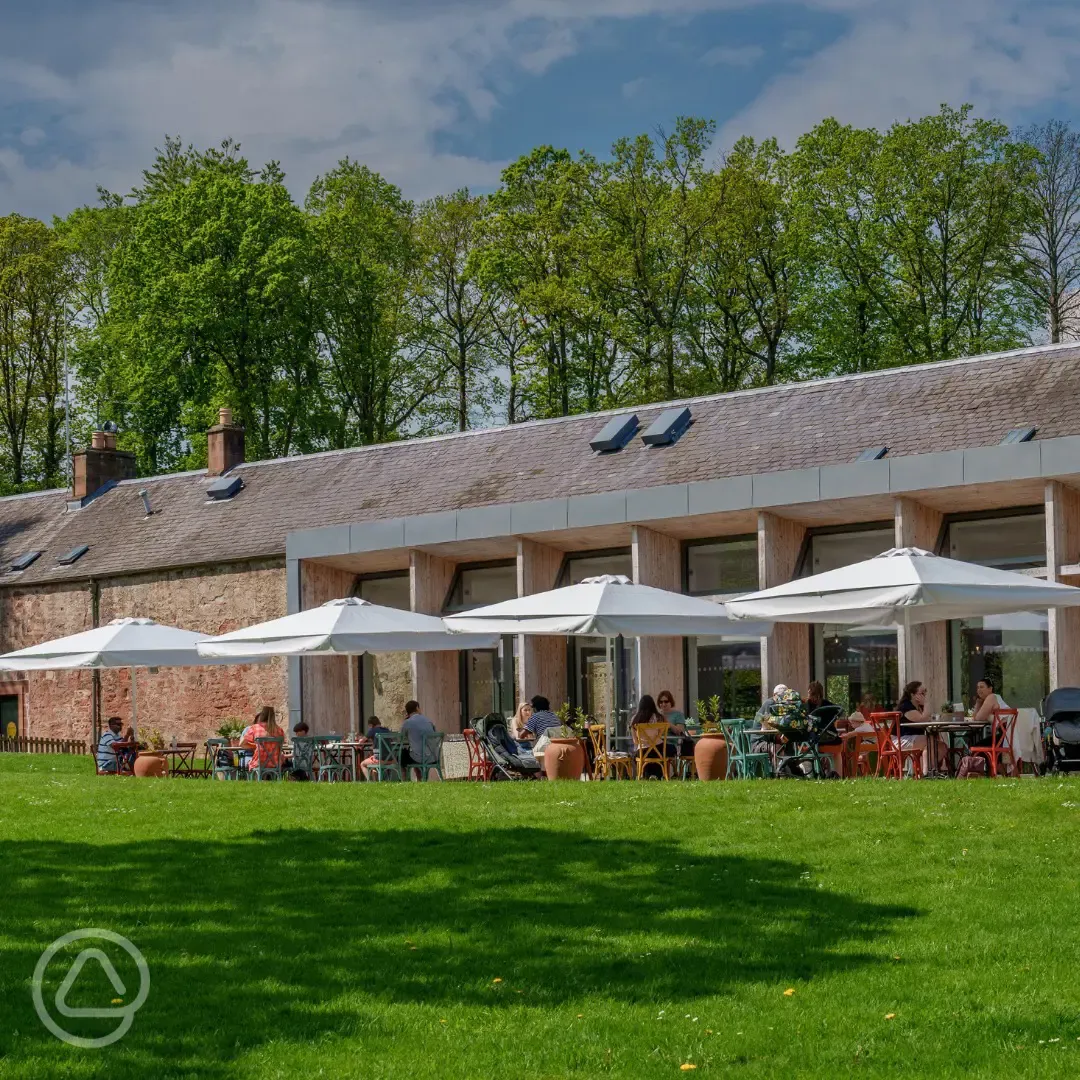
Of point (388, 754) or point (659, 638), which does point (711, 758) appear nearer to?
point (388, 754)

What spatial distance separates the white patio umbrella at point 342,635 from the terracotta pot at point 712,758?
4050 millimetres

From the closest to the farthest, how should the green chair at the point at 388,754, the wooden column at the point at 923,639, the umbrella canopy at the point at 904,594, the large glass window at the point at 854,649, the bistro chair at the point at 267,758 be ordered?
1. the umbrella canopy at the point at 904,594
2. the green chair at the point at 388,754
3. the bistro chair at the point at 267,758
4. the wooden column at the point at 923,639
5. the large glass window at the point at 854,649

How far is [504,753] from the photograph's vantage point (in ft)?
65.5

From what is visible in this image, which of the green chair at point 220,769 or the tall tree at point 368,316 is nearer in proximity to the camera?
the green chair at point 220,769

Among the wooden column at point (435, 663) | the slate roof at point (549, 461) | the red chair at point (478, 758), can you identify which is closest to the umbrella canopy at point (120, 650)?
the red chair at point (478, 758)

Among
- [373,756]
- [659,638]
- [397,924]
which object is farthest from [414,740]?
[397,924]

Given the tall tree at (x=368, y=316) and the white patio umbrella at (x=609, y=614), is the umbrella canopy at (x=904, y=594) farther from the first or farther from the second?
the tall tree at (x=368, y=316)

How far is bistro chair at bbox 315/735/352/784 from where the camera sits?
21703 millimetres

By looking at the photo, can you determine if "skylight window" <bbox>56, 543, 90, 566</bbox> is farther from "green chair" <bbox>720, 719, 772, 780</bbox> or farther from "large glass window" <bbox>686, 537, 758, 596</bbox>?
"green chair" <bbox>720, 719, 772, 780</bbox>

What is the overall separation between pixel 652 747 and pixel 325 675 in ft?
39.9

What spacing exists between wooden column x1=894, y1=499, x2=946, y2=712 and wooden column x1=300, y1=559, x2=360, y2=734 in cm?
1063

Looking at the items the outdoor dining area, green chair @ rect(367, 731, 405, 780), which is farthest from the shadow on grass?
green chair @ rect(367, 731, 405, 780)

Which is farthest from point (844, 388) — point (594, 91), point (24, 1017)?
point (24, 1017)

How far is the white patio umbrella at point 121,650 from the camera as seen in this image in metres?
22.7
